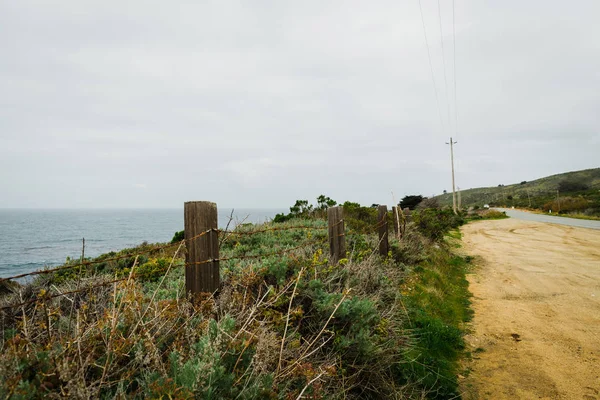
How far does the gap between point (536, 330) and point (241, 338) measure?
17.2ft

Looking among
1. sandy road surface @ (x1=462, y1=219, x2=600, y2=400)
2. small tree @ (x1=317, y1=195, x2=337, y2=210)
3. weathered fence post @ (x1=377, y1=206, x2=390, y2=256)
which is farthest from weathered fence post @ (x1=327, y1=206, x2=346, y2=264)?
small tree @ (x1=317, y1=195, x2=337, y2=210)

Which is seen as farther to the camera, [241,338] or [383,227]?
[383,227]

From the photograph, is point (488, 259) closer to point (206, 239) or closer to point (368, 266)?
point (368, 266)

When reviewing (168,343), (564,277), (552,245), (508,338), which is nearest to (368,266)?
(508,338)

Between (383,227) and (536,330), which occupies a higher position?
(383,227)

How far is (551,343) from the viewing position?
16.0 feet

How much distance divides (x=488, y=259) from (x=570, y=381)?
8.77 meters

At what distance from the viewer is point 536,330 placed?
537cm

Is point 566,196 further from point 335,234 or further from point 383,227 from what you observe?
point 335,234

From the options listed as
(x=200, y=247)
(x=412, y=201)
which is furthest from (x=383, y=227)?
(x=412, y=201)

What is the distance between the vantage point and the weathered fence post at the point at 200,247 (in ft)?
9.89

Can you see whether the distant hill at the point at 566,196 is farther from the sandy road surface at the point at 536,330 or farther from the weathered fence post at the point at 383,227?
the weathered fence post at the point at 383,227

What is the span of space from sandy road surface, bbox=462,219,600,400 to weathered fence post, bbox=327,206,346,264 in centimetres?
225

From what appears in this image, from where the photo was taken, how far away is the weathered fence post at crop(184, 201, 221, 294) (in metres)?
3.02
